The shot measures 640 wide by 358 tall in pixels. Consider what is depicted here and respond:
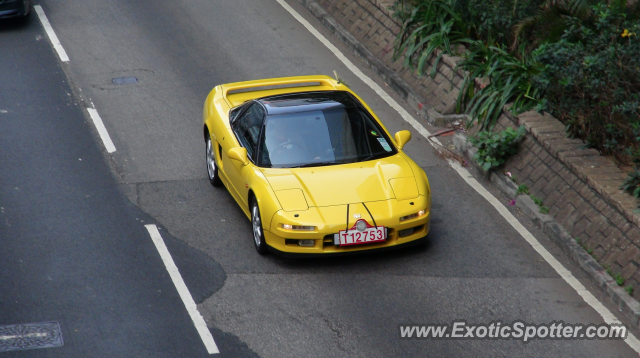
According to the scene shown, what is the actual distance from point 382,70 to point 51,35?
261 inches

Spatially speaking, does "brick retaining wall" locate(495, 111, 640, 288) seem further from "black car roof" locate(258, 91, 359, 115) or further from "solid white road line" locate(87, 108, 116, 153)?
"solid white road line" locate(87, 108, 116, 153)

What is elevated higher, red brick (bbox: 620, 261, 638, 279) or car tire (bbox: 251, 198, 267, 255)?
red brick (bbox: 620, 261, 638, 279)

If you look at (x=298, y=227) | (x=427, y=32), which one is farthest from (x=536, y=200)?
(x=427, y=32)

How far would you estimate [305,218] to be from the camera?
28.3ft

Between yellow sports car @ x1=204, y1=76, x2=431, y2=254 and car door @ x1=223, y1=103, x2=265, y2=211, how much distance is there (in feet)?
0.05

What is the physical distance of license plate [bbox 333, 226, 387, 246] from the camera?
28.1ft

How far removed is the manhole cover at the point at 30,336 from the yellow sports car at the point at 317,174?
7.98 ft

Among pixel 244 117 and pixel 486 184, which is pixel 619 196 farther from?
pixel 244 117

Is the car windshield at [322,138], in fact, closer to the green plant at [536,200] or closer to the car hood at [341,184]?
the car hood at [341,184]

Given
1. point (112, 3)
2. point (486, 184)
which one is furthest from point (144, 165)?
point (112, 3)

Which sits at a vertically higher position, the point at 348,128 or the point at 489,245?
the point at 348,128

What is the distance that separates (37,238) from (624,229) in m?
6.57

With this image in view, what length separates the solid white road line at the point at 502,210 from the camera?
8320 mm

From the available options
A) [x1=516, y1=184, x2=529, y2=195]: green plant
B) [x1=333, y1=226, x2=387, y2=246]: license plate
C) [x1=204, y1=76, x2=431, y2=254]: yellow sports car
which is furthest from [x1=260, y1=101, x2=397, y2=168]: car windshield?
[x1=516, y1=184, x2=529, y2=195]: green plant
